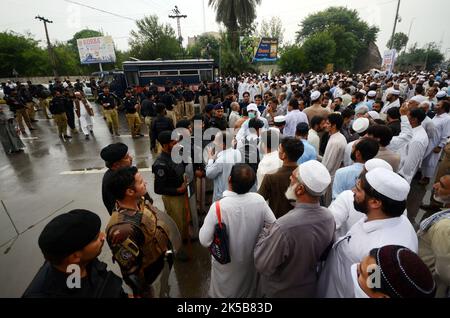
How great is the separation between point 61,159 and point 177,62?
964cm

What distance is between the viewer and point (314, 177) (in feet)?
5.53

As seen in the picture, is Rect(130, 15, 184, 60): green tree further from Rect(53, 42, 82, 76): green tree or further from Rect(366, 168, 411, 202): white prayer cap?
Rect(366, 168, 411, 202): white prayer cap

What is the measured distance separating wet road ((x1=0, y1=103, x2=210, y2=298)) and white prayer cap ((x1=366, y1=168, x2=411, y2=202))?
7.60ft

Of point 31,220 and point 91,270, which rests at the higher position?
point 91,270

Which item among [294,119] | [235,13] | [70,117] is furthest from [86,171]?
[235,13]

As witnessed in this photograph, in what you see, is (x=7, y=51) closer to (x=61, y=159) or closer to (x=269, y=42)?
(x=269, y=42)

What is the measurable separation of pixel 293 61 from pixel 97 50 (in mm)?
24706

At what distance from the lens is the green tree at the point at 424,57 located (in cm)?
5016

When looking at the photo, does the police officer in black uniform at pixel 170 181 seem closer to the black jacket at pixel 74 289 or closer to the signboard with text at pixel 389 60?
the black jacket at pixel 74 289

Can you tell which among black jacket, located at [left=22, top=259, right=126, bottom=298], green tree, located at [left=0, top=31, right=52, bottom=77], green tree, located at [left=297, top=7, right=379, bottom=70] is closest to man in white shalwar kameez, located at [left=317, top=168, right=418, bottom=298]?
black jacket, located at [left=22, top=259, right=126, bottom=298]

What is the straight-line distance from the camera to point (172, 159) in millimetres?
3131

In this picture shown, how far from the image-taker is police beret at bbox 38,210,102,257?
1.33 meters
